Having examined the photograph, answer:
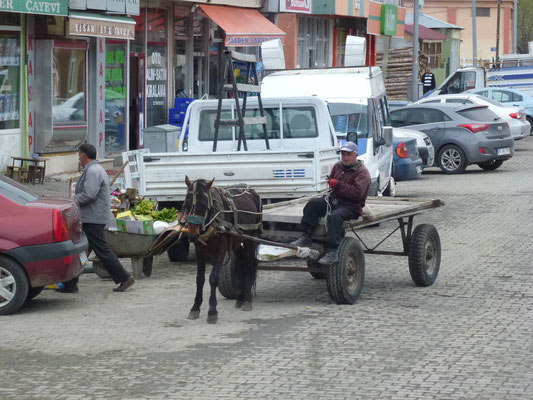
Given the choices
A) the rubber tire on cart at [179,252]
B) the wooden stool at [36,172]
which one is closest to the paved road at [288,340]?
the rubber tire on cart at [179,252]

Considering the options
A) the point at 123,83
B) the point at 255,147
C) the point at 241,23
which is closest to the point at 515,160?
the point at 241,23

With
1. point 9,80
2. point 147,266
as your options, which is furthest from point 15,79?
point 147,266

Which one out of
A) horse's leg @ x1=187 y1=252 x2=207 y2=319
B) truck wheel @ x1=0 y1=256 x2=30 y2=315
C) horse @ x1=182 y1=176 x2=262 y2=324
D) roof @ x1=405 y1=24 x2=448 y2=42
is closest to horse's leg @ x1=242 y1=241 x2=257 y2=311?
horse @ x1=182 y1=176 x2=262 y2=324

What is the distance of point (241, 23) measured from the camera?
96.2 ft

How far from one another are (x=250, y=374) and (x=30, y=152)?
47.9 ft

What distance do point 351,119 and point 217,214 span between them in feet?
26.1

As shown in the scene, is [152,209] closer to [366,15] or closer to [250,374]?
[250,374]

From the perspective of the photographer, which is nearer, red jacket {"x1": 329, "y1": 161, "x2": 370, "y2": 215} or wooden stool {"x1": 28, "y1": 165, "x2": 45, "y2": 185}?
red jacket {"x1": 329, "y1": 161, "x2": 370, "y2": 215}

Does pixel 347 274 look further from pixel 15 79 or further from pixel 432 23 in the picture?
pixel 432 23

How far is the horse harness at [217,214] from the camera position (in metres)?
9.61

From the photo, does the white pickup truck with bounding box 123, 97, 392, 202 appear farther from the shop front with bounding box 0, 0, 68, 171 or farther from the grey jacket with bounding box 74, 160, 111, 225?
the shop front with bounding box 0, 0, 68, 171

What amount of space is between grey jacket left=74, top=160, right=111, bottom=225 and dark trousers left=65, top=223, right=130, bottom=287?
8 centimetres

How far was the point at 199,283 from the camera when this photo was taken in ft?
32.5

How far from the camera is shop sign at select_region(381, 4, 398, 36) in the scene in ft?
147
